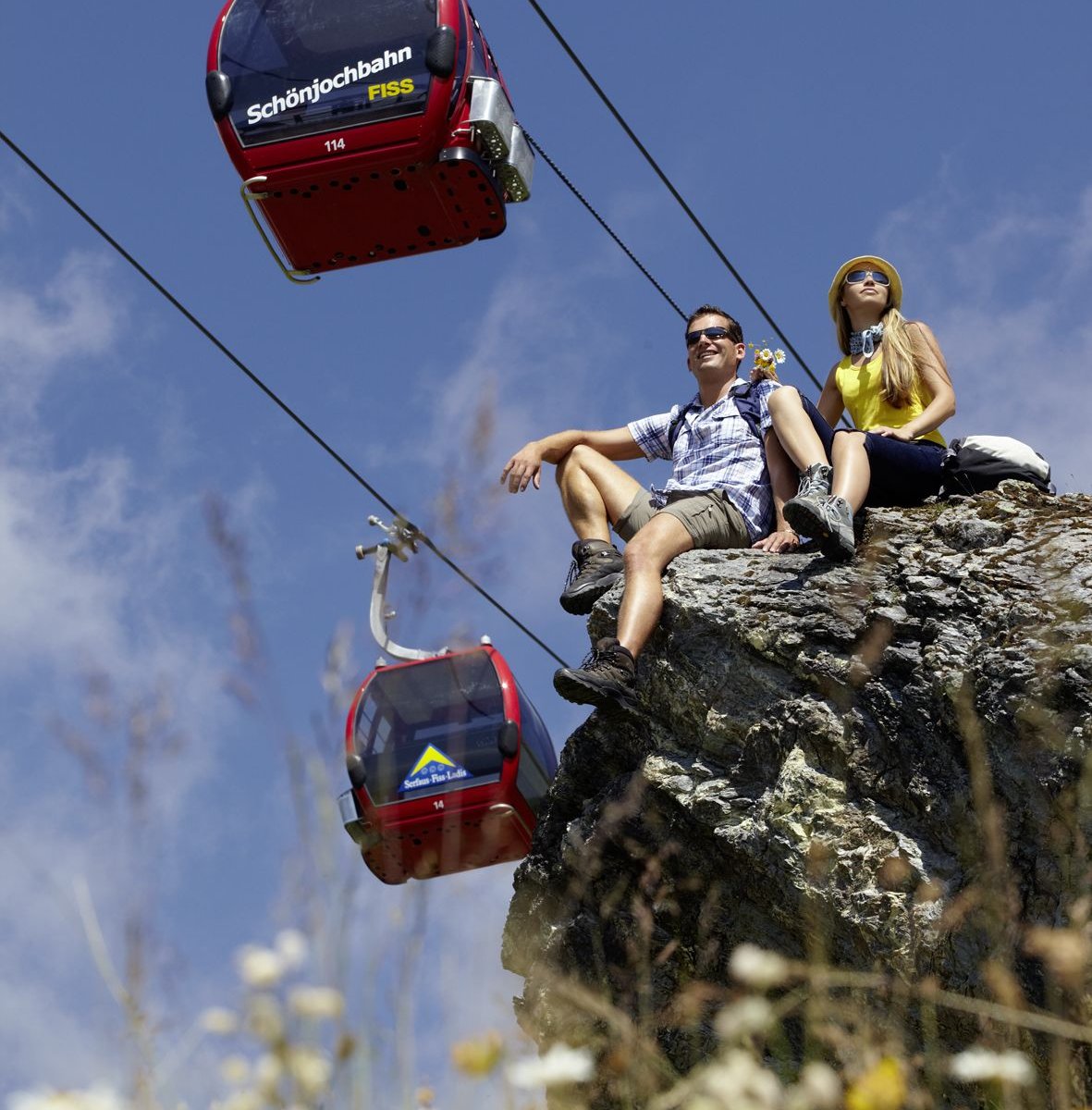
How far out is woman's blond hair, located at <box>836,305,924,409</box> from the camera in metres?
5.72

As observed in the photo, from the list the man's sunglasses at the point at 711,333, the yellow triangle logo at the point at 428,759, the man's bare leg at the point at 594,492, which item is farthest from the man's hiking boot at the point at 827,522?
the yellow triangle logo at the point at 428,759

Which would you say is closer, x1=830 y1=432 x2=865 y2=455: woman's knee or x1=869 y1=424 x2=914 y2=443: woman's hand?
x1=830 y1=432 x2=865 y2=455: woman's knee

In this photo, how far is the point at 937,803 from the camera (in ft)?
14.6

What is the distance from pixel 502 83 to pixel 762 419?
1.59m

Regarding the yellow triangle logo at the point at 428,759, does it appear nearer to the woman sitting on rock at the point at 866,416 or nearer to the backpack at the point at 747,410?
the backpack at the point at 747,410

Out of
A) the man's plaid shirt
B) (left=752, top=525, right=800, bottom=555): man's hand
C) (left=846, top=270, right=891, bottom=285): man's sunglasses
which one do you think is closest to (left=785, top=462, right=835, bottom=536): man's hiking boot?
(left=752, top=525, right=800, bottom=555): man's hand

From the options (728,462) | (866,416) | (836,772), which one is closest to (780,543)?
(728,462)

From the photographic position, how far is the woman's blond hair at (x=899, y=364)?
572cm

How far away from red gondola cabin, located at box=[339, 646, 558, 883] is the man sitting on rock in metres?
1.63

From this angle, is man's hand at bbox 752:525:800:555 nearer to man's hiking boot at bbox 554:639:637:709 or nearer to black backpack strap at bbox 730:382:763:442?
black backpack strap at bbox 730:382:763:442

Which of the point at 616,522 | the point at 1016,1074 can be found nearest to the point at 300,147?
the point at 616,522

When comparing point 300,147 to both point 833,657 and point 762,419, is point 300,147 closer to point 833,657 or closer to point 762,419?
point 762,419

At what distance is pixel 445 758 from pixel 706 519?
2267mm

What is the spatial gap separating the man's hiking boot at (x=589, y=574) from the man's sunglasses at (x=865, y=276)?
4.75ft
